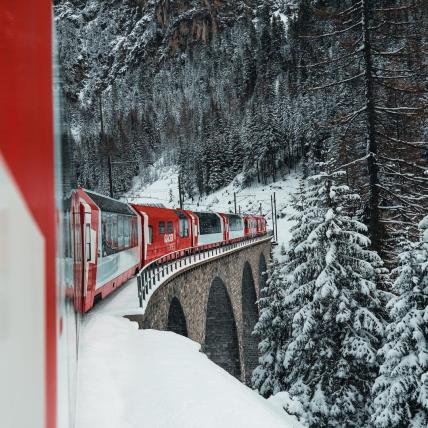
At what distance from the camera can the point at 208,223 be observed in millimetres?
30062

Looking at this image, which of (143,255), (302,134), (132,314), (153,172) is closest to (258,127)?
(302,134)

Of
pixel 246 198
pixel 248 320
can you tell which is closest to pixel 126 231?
pixel 248 320

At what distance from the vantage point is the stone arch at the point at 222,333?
28406mm

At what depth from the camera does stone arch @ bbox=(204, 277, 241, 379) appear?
28406mm

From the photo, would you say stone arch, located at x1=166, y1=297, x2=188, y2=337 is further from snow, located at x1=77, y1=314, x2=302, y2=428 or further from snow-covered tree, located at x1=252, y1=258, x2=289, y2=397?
snow, located at x1=77, y1=314, x2=302, y2=428

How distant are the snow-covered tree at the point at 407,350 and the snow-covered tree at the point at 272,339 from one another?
37.2 ft

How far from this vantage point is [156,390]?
557 cm

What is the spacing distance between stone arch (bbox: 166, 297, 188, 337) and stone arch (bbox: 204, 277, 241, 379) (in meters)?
10.0

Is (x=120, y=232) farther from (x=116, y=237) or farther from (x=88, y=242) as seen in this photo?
(x=88, y=242)

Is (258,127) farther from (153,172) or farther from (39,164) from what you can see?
(39,164)

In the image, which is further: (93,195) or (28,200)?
(93,195)

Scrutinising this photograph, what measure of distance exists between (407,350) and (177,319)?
9.08 m

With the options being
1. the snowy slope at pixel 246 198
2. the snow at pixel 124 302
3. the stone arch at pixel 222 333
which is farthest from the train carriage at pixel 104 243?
the snowy slope at pixel 246 198

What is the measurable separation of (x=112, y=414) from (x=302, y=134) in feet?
304
